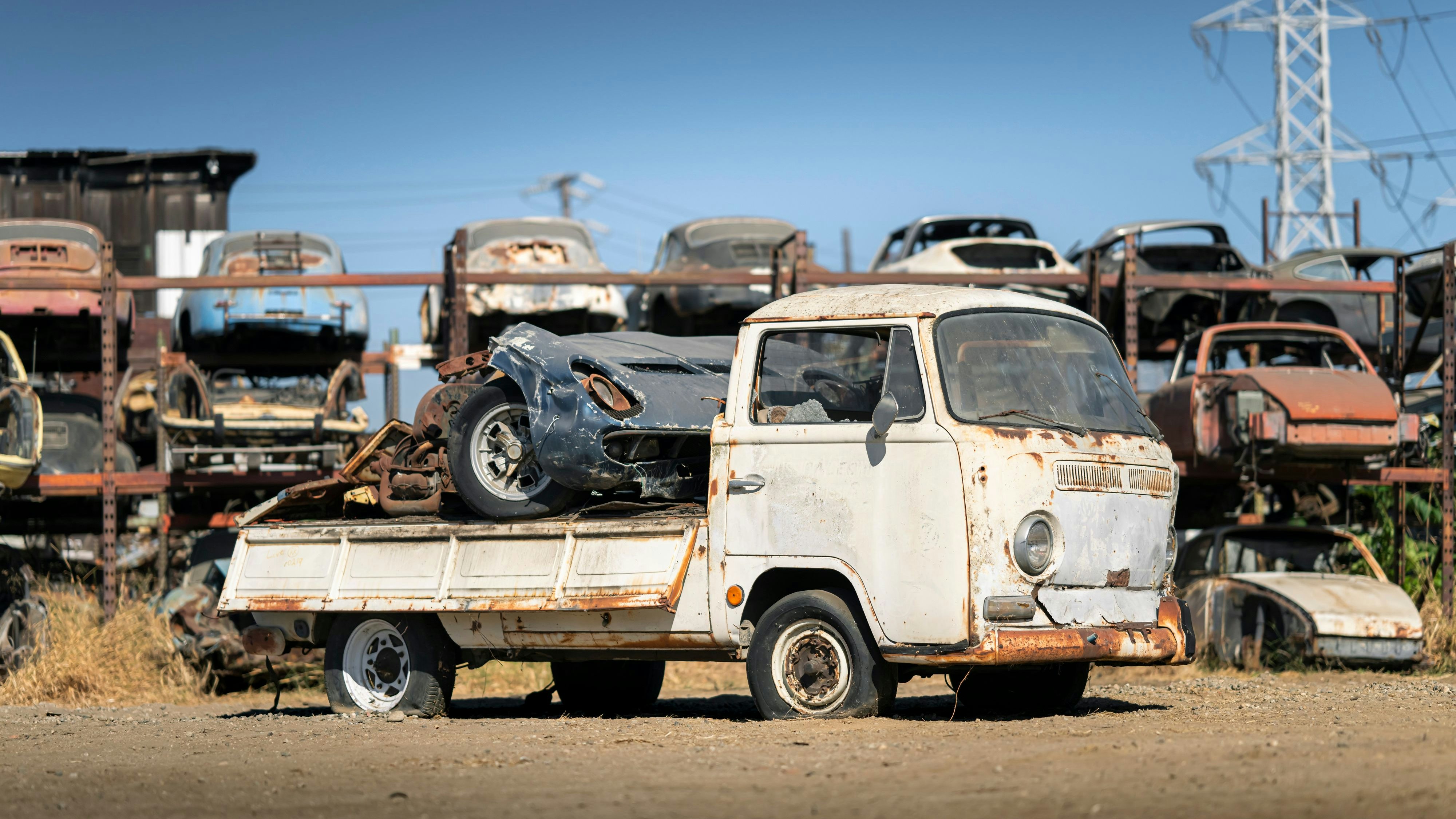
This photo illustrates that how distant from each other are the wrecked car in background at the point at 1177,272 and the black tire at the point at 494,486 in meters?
8.30

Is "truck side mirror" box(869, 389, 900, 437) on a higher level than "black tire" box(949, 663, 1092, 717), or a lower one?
higher

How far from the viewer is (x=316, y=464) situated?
12695 millimetres

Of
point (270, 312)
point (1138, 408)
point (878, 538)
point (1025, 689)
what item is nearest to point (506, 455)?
point (878, 538)

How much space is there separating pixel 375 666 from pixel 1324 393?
7.33 metres

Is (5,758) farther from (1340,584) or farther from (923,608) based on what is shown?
(1340,584)

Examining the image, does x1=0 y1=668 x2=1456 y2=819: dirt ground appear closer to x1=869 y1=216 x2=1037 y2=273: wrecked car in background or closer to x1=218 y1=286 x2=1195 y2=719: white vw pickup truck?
x1=218 y1=286 x2=1195 y2=719: white vw pickup truck

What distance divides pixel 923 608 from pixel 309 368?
10.3m

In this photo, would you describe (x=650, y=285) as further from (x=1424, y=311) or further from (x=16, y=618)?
(x=1424, y=311)

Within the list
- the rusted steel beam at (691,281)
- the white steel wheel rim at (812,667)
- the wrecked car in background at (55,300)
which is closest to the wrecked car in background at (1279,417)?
the rusted steel beam at (691,281)

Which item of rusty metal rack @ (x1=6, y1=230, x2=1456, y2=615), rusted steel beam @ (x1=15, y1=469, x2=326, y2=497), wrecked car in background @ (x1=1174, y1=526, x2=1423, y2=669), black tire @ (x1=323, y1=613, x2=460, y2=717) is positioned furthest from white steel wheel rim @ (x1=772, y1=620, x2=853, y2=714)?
rusted steel beam @ (x1=15, y1=469, x2=326, y2=497)

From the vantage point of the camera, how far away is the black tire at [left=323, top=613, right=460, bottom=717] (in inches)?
324

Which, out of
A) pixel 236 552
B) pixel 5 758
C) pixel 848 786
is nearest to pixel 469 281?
pixel 236 552

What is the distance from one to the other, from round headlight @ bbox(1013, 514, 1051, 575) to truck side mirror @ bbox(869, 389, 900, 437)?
711 millimetres

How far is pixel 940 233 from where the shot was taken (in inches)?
652
